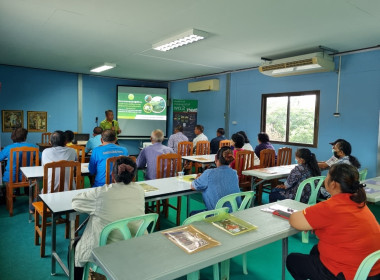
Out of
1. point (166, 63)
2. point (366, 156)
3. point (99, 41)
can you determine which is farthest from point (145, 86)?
point (366, 156)

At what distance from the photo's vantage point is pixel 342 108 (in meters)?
5.17

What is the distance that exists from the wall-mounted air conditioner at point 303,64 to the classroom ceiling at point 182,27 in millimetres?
196

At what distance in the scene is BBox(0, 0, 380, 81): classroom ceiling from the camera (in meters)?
3.15

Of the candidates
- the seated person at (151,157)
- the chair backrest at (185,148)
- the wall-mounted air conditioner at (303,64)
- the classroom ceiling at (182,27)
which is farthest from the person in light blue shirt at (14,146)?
the wall-mounted air conditioner at (303,64)

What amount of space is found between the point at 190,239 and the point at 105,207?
2.27 feet

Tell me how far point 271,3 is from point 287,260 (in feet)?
8.61

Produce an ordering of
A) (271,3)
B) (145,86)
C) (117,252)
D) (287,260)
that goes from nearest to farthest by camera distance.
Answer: (117,252) < (287,260) < (271,3) < (145,86)

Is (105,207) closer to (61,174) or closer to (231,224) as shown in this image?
(231,224)

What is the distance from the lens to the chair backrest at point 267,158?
4578mm

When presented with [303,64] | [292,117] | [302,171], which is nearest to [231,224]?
[302,171]

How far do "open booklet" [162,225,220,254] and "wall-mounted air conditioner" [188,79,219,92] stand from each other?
651 centimetres

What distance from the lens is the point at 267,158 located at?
473 cm

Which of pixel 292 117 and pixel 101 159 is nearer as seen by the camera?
pixel 101 159

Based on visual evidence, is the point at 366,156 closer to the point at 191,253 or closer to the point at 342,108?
the point at 342,108
